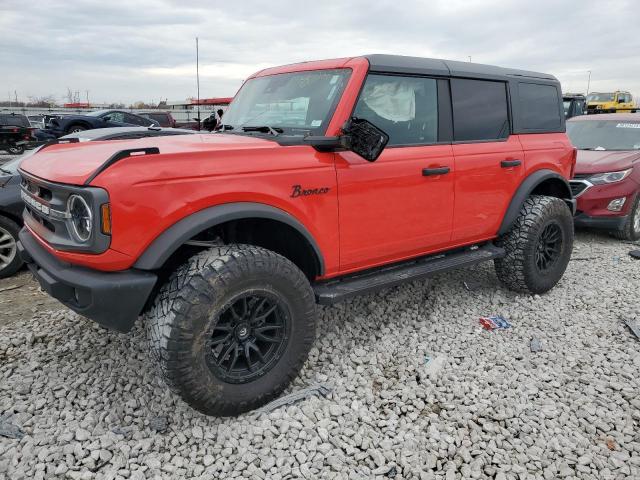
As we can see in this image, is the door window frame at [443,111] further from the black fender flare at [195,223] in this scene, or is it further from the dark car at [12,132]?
the dark car at [12,132]

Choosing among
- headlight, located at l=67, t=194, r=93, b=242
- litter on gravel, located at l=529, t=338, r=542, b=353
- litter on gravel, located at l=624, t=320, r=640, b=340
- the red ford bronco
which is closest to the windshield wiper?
the red ford bronco

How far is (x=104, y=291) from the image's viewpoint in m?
2.27

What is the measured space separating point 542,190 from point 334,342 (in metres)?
2.67

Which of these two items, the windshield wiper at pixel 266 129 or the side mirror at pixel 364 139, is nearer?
the side mirror at pixel 364 139

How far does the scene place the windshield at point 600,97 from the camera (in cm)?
2723

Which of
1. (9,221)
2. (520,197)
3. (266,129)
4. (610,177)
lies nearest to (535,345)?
(520,197)

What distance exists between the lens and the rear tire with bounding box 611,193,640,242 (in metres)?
6.58

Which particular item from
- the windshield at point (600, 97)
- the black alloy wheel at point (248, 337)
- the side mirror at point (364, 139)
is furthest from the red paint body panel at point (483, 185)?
the windshield at point (600, 97)

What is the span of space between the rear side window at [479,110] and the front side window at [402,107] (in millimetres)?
238

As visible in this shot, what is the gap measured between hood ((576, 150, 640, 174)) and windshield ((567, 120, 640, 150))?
410 mm

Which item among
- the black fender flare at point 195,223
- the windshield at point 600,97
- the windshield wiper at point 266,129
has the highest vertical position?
the windshield at point 600,97

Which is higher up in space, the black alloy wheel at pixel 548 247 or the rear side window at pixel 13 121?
the rear side window at pixel 13 121

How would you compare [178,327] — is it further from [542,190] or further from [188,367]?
[542,190]

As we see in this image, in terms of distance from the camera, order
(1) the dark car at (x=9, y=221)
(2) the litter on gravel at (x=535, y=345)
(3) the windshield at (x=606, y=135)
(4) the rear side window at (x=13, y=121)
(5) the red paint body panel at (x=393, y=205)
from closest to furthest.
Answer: (5) the red paint body panel at (x=393, y=205)
(2) the litter on gravel at (x=535, y=345)
(1) the dark car at (x=9, y=221)
(3) the windshield at (x=606, y=135)
(4) the rear side window at (x=13, y=121)
